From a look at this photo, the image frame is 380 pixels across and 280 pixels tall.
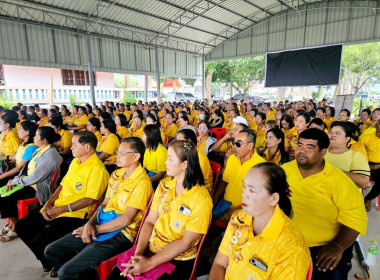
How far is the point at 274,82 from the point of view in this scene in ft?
45.2

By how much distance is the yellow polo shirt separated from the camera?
2.20 m

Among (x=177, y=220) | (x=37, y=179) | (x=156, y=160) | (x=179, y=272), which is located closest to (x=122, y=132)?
(x=156, y=160)

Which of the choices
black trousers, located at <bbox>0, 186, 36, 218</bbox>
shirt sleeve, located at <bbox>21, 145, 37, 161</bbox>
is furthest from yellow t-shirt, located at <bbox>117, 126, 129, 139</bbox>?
black trousers, located at <bbox>0, 186, 36, 218</bbox>

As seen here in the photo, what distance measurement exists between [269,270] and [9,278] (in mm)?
2371

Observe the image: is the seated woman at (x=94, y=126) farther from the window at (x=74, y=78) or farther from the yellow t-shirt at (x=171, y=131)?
the window at (x=74, y=78)

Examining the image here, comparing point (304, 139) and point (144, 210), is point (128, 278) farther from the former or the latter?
point (304, 139)

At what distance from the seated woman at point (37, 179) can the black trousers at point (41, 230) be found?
46 cm

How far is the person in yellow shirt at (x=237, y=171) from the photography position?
91.1 inches

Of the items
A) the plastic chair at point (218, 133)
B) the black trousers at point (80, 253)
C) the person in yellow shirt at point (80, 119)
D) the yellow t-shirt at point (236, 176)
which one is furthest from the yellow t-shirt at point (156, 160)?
the person in yellow shirt at point (80, 119)

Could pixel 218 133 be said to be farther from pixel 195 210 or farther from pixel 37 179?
pixel 195 210

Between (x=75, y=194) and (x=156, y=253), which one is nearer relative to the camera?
(x=156, y=253)

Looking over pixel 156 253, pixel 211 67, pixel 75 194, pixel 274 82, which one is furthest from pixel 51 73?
pixel 156 253

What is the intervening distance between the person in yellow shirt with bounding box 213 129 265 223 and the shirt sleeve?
2377 millimetres

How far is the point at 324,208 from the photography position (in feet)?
5.33
